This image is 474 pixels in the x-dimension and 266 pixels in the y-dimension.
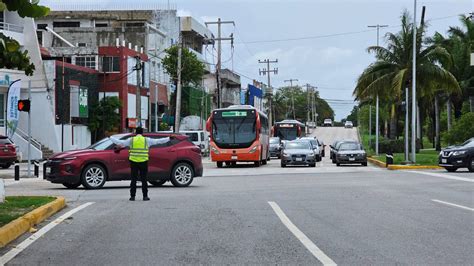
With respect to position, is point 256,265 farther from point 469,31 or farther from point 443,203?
point 469,31

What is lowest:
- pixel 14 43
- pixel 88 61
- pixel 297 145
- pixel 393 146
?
pixel 393 146

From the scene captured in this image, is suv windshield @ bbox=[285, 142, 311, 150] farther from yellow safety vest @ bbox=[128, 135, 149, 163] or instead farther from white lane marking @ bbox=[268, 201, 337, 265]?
white lane marking @ bbox=[268, 201, 337, 265]

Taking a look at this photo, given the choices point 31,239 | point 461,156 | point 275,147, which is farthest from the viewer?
point 275,147

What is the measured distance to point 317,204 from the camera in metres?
14.8

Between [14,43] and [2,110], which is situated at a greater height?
[2,110]

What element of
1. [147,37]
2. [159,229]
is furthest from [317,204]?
[147,37]

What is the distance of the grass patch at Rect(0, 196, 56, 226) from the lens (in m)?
11.2

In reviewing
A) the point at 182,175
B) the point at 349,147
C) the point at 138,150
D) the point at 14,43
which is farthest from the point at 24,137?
the point at 14,43

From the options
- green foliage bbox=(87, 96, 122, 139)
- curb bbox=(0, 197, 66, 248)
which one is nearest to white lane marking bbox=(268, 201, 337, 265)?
curb bbox=(0, 197, 66, 248)

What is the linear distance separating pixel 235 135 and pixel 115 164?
1706 centimetres

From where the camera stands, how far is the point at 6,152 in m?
33.4

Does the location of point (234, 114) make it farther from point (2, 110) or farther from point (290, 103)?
point (290, 103)

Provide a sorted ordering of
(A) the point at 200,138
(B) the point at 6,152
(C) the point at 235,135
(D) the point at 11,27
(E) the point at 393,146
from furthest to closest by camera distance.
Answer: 1. (E) the point at 393,146
2. (A) the point at 200,138
3. (D) the point at 11,27
4. (C) the point at 235,135
5. (B) the point at 6,152

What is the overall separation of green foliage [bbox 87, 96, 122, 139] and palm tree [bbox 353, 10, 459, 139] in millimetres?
19432
